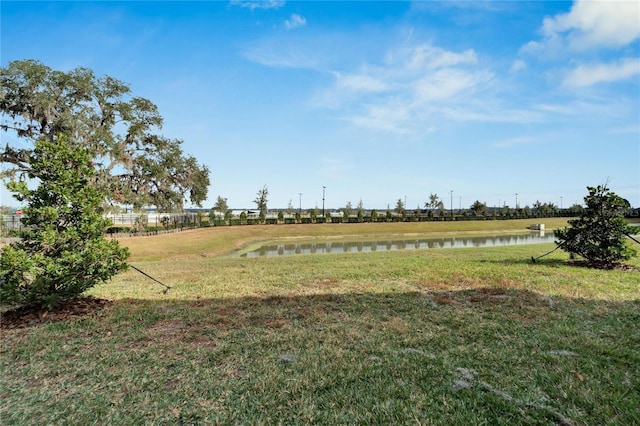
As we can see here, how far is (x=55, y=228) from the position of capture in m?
4.58

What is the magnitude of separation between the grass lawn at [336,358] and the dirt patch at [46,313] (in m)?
0.26

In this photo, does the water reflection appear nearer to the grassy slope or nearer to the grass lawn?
the grassy slope

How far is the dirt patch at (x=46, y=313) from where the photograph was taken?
14.1 ft

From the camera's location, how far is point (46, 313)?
4465 millimetres

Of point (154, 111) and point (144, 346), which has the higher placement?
point (154, 111)

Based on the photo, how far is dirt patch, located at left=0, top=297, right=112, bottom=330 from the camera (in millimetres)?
4293

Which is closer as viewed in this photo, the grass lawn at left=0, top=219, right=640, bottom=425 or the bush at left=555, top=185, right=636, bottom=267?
the grass lawn at left=0, top=219, right=640, bottom=425

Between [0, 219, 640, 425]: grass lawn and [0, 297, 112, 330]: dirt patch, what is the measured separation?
0.85ft

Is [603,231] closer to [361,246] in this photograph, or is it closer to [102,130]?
[361,246]

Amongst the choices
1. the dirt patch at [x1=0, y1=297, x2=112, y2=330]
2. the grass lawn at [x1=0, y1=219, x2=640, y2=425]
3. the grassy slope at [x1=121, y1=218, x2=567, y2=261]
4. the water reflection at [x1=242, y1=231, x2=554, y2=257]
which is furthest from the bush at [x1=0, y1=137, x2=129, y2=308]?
the water reflection at [x1=242, y1=231, x2=554, y2=257]

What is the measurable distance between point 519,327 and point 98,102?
29.6 meters

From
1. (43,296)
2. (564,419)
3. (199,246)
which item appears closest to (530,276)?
(564,419)

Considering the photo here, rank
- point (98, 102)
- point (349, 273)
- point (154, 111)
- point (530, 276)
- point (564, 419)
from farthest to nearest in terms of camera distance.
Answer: point (154, 111), point (98, 102), point (349, 273), point (530, 276), point (564, 419)

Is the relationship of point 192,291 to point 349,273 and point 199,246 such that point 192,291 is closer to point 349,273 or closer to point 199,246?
point 349,273
